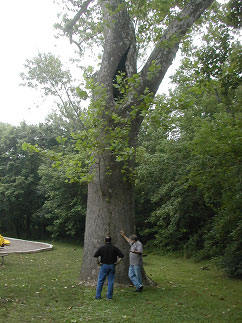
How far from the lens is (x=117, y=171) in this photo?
10281 mm

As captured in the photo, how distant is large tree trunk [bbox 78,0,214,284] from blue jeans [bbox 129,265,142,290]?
47 centimetres

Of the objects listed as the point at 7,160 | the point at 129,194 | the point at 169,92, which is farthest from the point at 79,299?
the point at 7,160

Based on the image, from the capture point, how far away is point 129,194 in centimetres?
1042

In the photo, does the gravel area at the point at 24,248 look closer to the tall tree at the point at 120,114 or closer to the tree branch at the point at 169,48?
the tall tree at the point at 120,114

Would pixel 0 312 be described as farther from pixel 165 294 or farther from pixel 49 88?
pixel 49 88

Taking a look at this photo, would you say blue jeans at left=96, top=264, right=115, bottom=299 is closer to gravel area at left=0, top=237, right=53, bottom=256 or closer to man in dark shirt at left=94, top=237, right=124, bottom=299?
man in dark shirt at left=94, top=237, right=124, bottom=299

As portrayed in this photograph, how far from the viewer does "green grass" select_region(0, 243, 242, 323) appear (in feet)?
23.1

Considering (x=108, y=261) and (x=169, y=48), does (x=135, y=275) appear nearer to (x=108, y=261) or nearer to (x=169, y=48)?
(x=108, y=261)

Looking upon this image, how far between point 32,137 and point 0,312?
29571mm

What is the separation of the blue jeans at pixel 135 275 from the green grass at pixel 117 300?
0.29 meters

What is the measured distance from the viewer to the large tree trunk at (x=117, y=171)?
32.7ft

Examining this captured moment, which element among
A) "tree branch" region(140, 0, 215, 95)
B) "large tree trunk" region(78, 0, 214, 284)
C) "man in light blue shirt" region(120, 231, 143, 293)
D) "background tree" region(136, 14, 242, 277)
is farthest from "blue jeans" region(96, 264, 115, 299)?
"tree branch" region(140, 0, 215, 95)

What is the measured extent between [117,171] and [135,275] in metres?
2.97

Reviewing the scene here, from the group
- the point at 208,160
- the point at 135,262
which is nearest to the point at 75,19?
the point at 208,160
